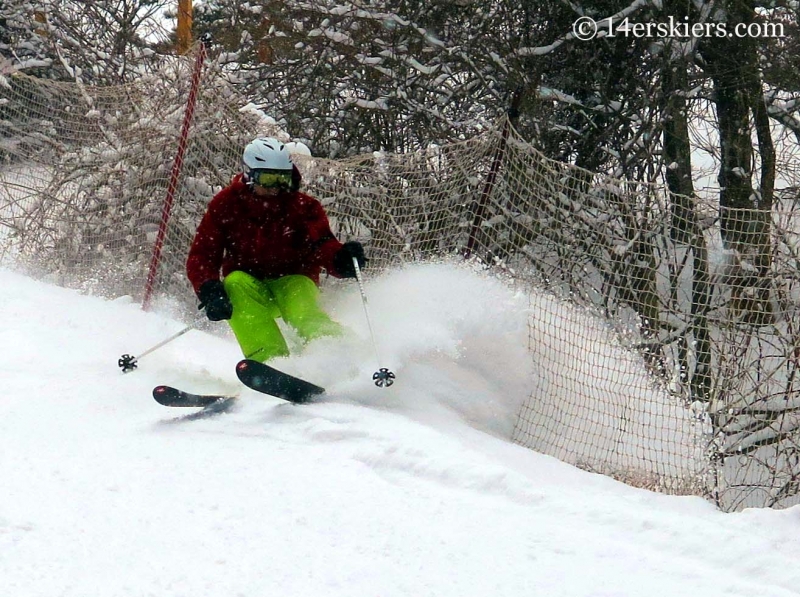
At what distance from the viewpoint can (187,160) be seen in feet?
26.5

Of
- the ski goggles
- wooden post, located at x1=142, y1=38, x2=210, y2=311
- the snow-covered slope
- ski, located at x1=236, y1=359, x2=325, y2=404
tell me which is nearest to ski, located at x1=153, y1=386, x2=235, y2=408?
the snow-covered slope

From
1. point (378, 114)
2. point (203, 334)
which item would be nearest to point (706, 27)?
point (378, 114)

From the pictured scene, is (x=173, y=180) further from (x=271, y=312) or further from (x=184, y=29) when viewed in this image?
(x=184, y=29)

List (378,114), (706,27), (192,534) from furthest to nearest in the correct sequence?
(378,114), (706,27), (192,534)

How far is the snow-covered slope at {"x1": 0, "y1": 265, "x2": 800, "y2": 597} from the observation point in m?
3.03

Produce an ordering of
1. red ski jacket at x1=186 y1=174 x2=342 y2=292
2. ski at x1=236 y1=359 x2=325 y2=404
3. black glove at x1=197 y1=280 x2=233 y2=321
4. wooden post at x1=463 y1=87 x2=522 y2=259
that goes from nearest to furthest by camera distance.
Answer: ski at x1=236 y1=359 x2=325 y2=404 → black glove at x1=197 y1=280 x2=233 y2=321 → red ski jacket at x1=186 y1=174 x2=342 y2=292 → wooden post at x1=463 y1=87 x2=522 y2=259

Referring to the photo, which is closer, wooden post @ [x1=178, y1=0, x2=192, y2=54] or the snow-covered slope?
the snow-covered slope

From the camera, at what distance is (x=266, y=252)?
18.0 ft

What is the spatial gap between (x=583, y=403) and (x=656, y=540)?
2032 mm

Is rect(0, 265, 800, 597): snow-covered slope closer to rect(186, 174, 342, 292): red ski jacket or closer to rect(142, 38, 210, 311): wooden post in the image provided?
rect(186, 174, 342, 292): red ski jacket

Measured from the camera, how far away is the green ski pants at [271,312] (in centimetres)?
512

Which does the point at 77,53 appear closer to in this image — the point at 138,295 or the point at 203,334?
the point at 138,295

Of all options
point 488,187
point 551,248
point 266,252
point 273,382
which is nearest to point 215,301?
point 266,252

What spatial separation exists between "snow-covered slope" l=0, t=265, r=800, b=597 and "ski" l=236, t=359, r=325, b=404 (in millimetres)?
75
